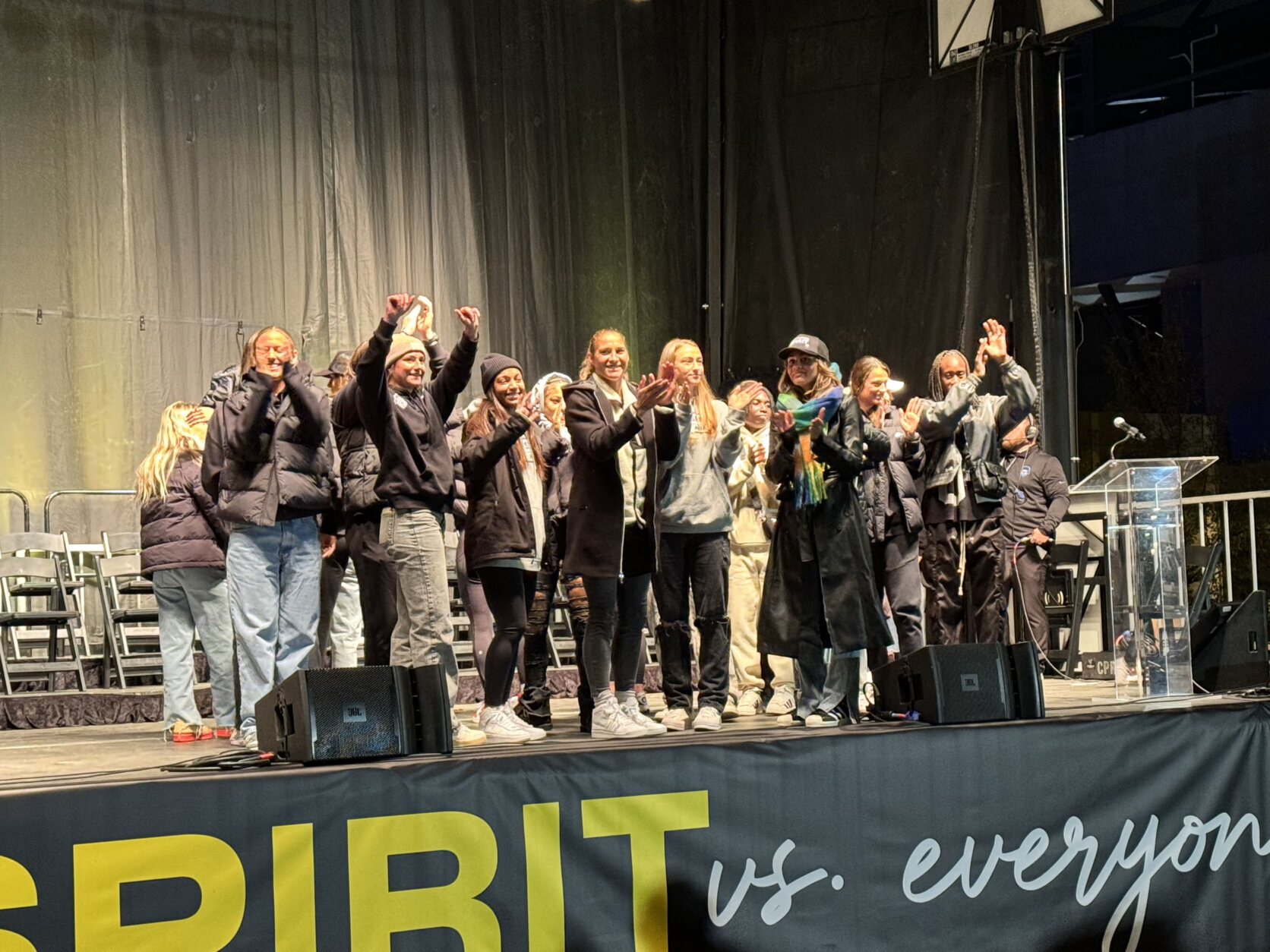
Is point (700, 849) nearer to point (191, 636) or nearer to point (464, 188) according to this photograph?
point (191, 636)

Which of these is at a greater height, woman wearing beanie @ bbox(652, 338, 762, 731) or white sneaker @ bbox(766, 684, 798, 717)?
woman wearing beanie @ bbox(652, 338, 762, 731)

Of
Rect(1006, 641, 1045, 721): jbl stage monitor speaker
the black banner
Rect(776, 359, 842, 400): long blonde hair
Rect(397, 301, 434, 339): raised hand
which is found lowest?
the black banner

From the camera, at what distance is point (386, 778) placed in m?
3.67

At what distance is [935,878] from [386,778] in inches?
64.2

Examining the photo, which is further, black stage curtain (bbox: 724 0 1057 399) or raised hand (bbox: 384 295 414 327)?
black stage curtain (bbox: 724 0 1057 399)

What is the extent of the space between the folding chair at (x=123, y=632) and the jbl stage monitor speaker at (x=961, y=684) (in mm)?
4382

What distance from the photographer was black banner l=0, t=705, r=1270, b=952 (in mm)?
3408

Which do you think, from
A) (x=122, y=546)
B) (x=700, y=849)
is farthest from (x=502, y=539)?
(x=122, y=546)

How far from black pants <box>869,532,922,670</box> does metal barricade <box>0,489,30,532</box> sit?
6.15m

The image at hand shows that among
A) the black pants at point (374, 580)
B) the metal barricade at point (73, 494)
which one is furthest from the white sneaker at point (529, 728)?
the metal barricade at point (73, 494)

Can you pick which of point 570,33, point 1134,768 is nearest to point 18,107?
point 570,33

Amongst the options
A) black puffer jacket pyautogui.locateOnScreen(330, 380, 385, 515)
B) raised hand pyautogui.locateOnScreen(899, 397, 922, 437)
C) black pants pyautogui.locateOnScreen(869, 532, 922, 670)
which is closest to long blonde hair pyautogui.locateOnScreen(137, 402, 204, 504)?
black puffer jacket pyautogui.locateOnScreen(330, 380, 385, 515)

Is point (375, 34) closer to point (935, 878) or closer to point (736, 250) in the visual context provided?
point (736, 250)

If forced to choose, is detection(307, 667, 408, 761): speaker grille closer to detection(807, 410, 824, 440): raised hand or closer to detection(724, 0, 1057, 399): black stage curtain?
detection(807, 410, 824, 440): raised hand
